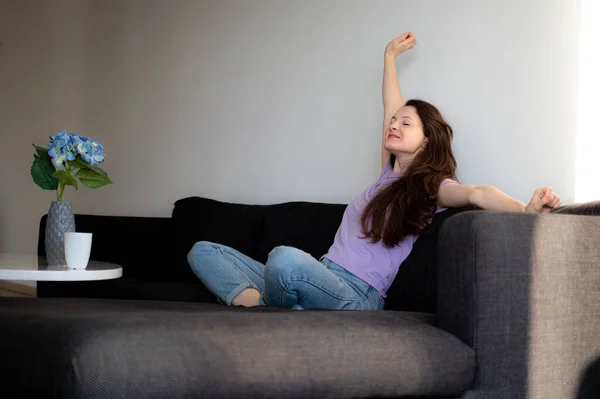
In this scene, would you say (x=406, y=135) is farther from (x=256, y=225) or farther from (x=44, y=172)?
(x=44, y=172)

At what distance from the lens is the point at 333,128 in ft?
10.3

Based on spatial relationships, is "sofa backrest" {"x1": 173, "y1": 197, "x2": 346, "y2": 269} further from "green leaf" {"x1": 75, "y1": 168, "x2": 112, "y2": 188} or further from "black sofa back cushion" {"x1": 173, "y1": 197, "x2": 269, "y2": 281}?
"green leaf" {"x1": 75, "y1": 168, "x2": 112, "y2": 188}

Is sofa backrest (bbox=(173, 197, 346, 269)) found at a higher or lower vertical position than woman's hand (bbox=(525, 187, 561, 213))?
lower

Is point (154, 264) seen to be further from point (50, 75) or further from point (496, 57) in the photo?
point (50, 75)

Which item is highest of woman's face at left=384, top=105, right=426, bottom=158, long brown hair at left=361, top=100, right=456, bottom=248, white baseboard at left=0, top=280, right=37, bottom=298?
woman's face at left=384, top=105, right=426, bottom=158

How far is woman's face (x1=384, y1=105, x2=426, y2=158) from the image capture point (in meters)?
2.54

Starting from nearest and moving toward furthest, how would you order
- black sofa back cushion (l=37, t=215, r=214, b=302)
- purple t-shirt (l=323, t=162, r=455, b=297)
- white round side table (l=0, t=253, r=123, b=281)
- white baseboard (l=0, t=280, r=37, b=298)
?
1. white round side table (l=0, t=253, r=123, b=281)
2. purple t-shirt (l=323, t=162, r=455, b=297)
3. black sofa back cushion (l=37, t=215, r=214, b=302)
4. white baseboard (l=0, t=280, r=37, b=298)

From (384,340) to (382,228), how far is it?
0.99m

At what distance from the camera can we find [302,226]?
9.35 feet

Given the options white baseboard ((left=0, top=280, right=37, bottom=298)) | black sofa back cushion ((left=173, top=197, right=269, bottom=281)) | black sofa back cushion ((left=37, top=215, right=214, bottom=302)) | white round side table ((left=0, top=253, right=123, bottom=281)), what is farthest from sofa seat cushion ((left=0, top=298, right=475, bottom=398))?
white baseboard ((left=0, top=280, right=37, bottom=298))

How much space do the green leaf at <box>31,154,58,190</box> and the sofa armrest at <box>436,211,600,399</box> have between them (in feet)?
5.60

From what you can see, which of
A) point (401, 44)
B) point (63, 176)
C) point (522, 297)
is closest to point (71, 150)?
point (63, 176)

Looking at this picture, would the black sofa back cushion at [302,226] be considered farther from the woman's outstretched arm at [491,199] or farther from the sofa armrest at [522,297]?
the sofa armrest at [522,297]

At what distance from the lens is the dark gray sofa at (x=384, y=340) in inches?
44.5
